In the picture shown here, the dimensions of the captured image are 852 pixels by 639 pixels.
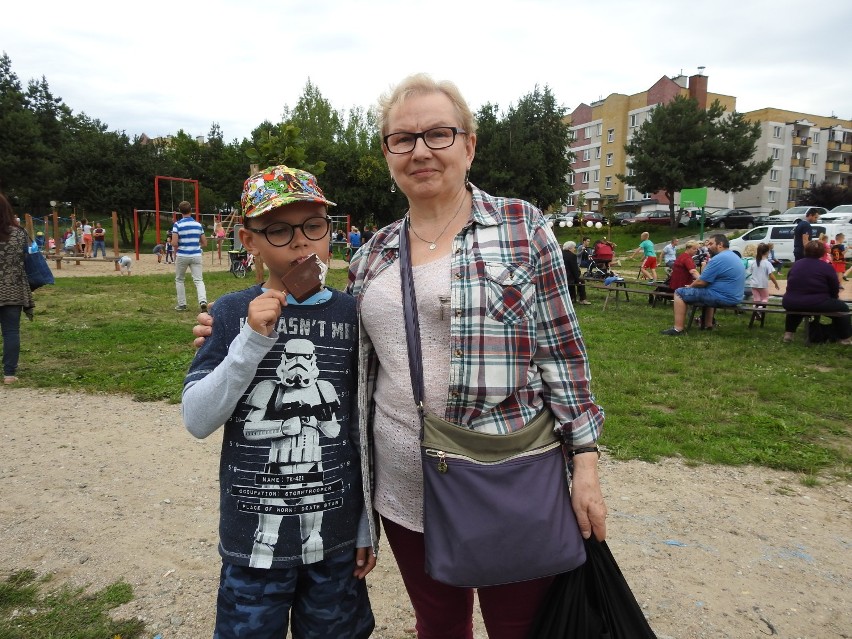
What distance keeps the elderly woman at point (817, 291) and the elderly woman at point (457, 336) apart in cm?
922

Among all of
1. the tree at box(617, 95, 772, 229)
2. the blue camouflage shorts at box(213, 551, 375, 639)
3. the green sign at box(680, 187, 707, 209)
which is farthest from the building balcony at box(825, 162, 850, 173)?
the blue camouflage shorts at box(213, 551, 375, 639)

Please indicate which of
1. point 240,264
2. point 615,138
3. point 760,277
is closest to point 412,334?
point 760,277

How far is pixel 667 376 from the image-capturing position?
7219 millimetres

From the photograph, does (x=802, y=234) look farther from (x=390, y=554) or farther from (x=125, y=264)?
(x=125, y=264)

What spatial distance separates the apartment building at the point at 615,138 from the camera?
6116 centimetres

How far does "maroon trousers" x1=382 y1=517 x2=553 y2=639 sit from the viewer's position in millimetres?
1688

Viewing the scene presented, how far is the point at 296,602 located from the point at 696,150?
46979 mm

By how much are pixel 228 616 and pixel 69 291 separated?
1562 centimetres

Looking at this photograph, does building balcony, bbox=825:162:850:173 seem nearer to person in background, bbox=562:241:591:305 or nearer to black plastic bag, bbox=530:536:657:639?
person in background, bbox=562:241:591:305

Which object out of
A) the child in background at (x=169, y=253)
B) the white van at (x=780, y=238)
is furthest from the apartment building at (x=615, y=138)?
the child in background at (x=169, y=253)

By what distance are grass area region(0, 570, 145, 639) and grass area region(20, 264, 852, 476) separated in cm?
337

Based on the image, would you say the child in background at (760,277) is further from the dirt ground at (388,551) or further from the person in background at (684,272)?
the dirt ground at (388,551)

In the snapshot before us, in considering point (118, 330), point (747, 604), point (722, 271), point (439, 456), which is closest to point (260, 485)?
point (439, 456)

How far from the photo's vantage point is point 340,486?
5.91 feet
